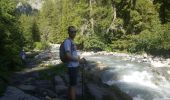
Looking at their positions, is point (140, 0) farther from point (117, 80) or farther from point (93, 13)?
point (117, 80)

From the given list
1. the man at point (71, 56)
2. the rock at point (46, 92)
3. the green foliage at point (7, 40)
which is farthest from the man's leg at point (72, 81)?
the green foliage at point (7, 40)

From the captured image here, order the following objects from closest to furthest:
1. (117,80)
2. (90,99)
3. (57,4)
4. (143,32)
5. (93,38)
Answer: (90,99) → (117,80) → (143,32) → (93,38) → (57,4)

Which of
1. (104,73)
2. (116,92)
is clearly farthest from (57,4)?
(116,92)

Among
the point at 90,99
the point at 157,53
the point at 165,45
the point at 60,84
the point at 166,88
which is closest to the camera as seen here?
the point at 90,99

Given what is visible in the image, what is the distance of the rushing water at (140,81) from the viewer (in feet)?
61.6

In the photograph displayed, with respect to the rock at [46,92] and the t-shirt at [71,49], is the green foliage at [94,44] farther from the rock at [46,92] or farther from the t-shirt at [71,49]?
the t-shirt at [71,49]

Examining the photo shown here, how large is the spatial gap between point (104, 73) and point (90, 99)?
35.6 feet

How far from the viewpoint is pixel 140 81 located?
2248 centimetres

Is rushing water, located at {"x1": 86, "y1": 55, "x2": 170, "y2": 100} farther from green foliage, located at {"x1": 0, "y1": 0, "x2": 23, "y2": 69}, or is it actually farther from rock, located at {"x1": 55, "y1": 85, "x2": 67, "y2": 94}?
green foliage, located at {"x1": 0, "y1": 0, "x2": 23, "y2": 69}

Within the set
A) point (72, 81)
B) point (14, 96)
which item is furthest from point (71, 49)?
point (14, 96)

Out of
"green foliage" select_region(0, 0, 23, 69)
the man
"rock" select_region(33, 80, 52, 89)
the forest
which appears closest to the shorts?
the man

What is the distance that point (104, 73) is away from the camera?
24.1 meters

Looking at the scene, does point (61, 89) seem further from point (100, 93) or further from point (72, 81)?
point (72, 81)

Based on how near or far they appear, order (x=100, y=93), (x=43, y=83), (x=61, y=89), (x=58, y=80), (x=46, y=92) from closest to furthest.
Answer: (x=46, y=92)
(x=61, y=89)
(x=100, y=93)
(x=43, y=83)
(x=58, y=80)
